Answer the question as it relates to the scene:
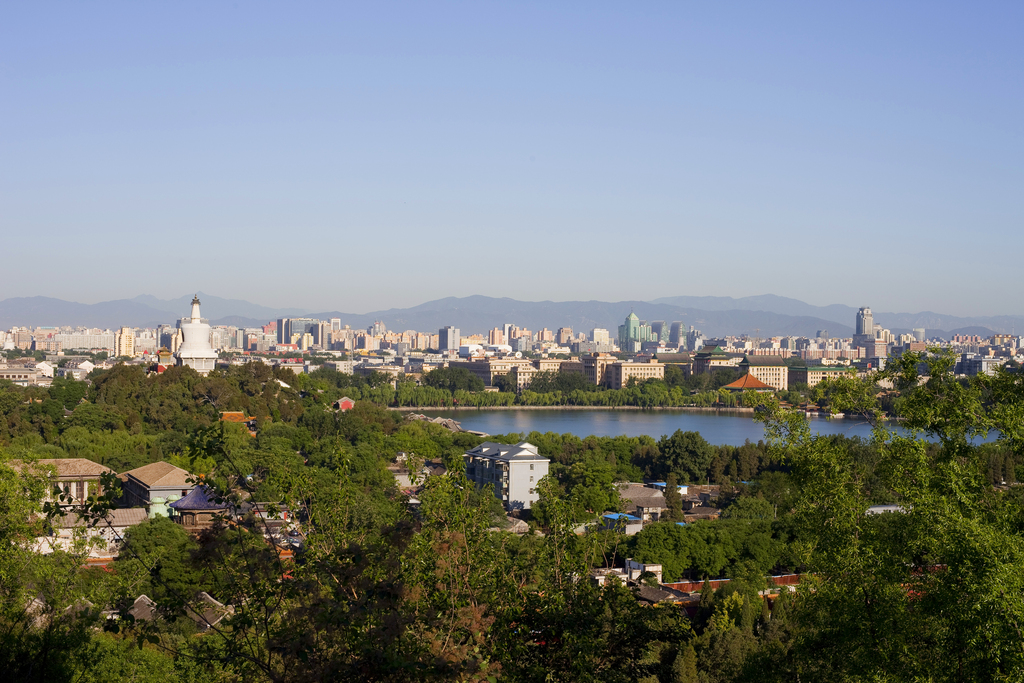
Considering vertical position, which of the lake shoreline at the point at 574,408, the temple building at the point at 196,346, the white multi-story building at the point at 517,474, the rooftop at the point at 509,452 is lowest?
the lake shoreline at the point at 574,408

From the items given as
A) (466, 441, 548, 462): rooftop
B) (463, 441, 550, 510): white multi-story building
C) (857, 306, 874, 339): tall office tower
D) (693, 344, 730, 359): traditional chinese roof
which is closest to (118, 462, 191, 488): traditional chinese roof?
(463, 441, 550, 510): white multi-story building

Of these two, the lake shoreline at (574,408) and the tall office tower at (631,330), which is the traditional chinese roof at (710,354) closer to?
the lake shoreline at (574,408)

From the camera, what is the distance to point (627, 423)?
2486cm

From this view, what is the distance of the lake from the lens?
21.4 meters

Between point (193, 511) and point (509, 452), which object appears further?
point (509, 452)

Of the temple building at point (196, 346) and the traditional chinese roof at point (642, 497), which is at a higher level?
the temple building at point (196, 346)

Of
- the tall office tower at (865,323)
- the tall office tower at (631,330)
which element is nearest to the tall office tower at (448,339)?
the tall office tower at (631,330)

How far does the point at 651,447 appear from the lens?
570 inches

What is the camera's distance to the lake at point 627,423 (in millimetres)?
21406

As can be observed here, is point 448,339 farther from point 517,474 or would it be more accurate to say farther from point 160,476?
point 160,476

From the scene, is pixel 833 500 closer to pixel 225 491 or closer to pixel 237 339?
pixel 225 491

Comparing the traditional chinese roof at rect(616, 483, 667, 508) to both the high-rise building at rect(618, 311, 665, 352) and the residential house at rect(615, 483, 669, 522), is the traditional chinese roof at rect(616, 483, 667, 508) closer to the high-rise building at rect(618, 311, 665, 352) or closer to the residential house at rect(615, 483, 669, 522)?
the residential house at rect(615, 483, 669, 522)

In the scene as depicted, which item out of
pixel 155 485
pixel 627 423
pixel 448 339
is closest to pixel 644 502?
pixel 155 485

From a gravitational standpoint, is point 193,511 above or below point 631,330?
above
